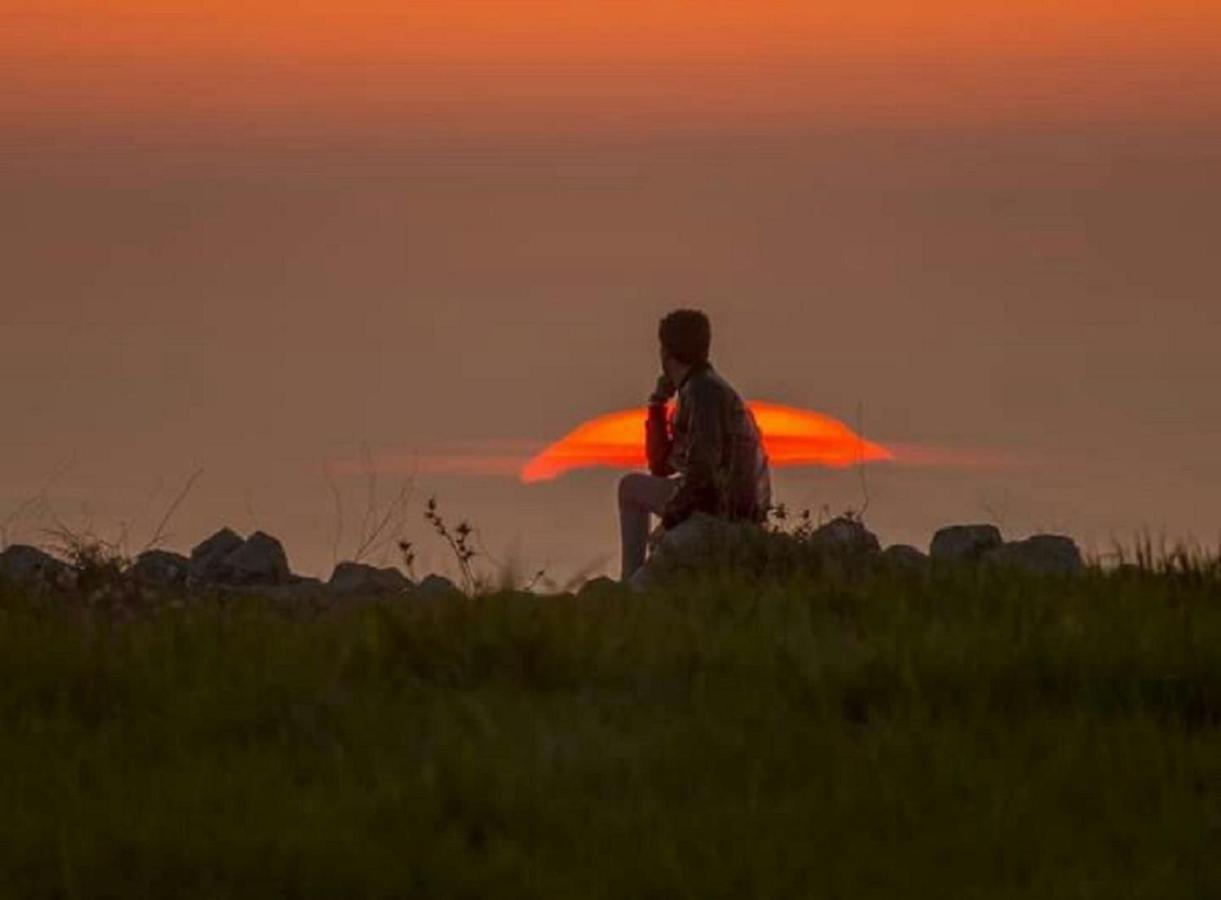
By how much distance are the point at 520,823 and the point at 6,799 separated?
4.90 feet

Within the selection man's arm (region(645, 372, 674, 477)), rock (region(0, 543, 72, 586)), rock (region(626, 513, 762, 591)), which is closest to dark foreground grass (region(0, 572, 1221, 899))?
rock (region(626, 513, 762, 591))

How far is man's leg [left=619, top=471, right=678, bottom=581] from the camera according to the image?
60.1ft

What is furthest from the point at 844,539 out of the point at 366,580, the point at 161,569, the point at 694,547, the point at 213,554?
the point at 213,554

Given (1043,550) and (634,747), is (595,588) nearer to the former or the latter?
(634,747)

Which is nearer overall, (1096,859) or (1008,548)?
(1096,859)

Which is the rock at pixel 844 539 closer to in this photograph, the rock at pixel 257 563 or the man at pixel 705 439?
the man at pixel 705 439

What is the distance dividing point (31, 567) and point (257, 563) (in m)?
3.06

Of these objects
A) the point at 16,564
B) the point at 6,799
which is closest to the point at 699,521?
the point at 16,564

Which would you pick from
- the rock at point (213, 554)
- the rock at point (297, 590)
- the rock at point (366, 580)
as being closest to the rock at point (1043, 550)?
the rock at point (366, 580)

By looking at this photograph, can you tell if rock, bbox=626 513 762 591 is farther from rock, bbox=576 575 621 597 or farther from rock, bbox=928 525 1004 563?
rock, bbox=928 525 1004 563

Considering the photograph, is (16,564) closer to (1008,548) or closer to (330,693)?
(1008,548)

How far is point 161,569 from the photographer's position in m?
17.8

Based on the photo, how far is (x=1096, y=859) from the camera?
7.76 m

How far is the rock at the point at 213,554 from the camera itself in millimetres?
18578
